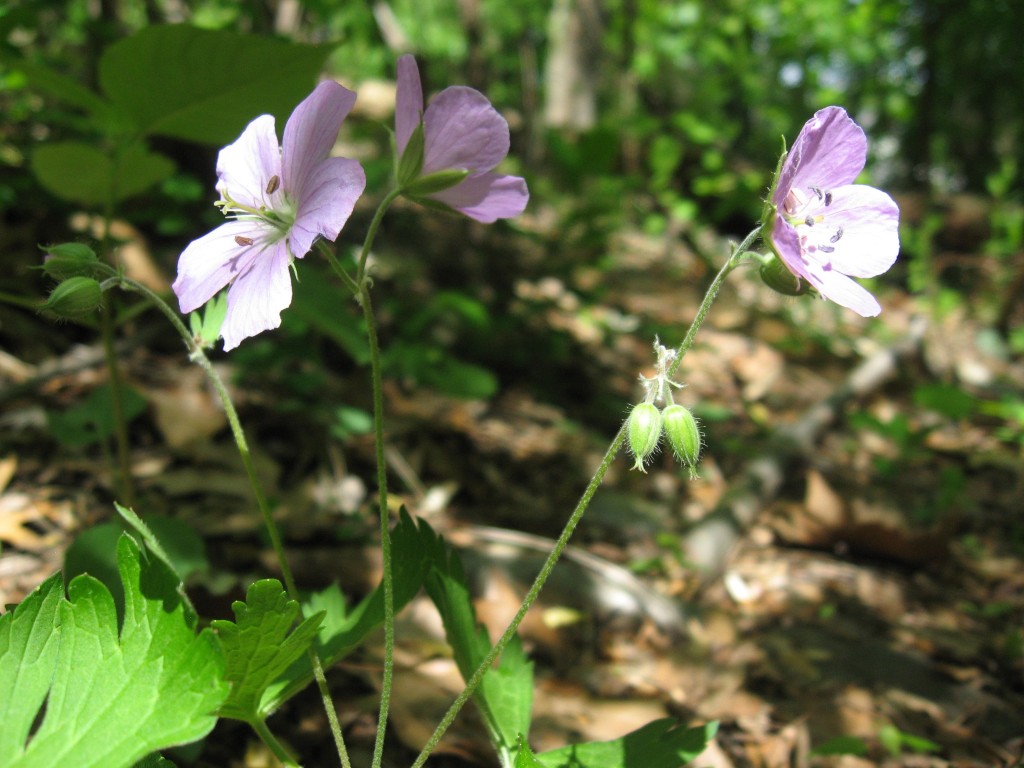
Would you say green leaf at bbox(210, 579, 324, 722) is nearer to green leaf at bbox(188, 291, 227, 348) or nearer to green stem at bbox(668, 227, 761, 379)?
green leaf at bbox(188, 291, 227, 348)

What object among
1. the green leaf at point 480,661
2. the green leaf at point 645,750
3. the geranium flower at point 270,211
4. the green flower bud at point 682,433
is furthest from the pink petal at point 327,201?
the green leaf at point 645,750

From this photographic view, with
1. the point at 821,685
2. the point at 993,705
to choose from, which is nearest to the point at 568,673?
the point at 821,685

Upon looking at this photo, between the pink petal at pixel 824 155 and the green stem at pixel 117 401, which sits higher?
the pink petal at pixel 824 155

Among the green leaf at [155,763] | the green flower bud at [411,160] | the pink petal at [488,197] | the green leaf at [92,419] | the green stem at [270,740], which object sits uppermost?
the green flower bud at [411,160]

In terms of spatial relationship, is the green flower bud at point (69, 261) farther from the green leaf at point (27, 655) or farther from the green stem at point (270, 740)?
the green stem at point (270, 740)

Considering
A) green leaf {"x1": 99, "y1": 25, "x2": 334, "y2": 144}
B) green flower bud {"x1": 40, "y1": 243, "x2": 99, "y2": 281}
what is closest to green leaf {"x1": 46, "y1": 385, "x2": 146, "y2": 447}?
green leaf {"x1": 99, "y1": 25, "x2": 334, "y2": 144}

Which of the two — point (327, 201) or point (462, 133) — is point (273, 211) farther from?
point (462, 133)

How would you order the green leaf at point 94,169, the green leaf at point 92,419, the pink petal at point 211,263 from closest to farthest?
the pink petal at point 211,263 → the green leaf at point 94,169 → the green leaf at point 92,419
